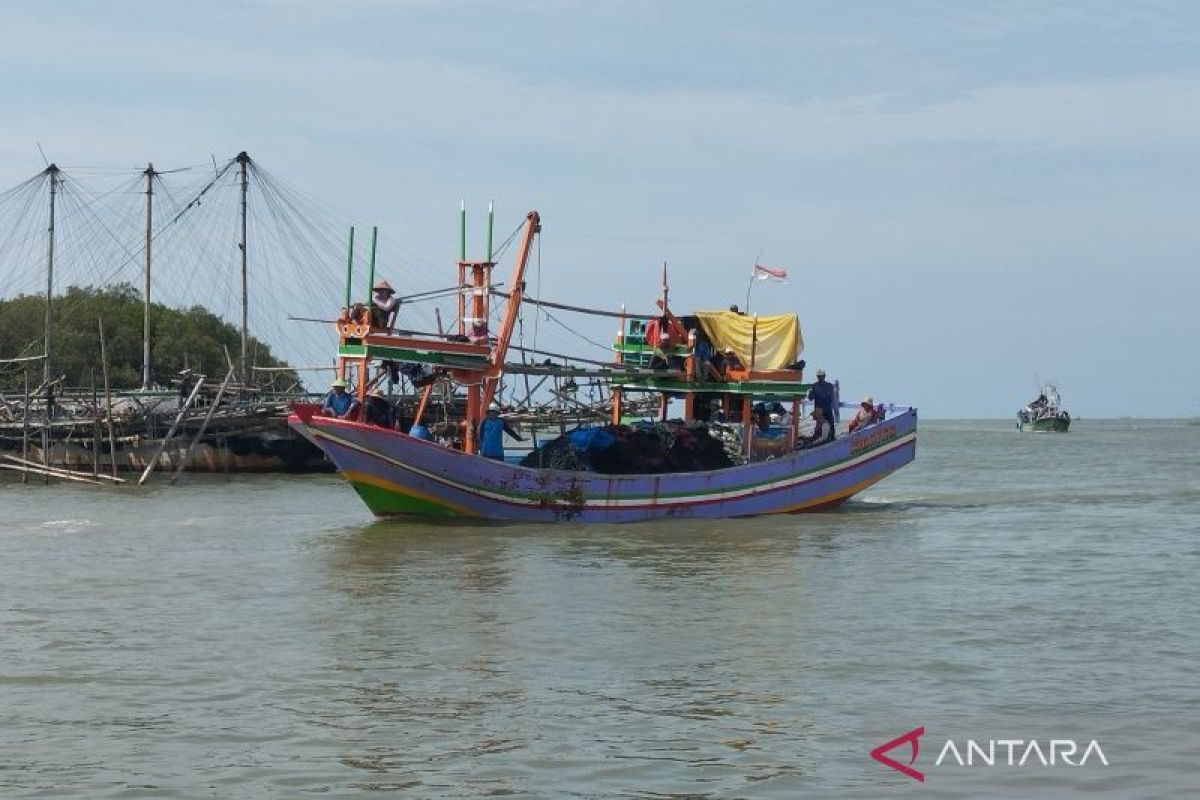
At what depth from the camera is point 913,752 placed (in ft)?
32.8

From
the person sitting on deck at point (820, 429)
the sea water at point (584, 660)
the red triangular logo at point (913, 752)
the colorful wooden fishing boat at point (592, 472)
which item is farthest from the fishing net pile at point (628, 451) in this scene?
the red triangular logo at point (913, 752)

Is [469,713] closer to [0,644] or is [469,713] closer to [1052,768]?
[1052,768]

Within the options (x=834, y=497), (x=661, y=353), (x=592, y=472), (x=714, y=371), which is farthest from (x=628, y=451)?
(x=834, y=497)

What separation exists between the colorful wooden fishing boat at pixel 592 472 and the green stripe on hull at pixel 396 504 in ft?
0.07

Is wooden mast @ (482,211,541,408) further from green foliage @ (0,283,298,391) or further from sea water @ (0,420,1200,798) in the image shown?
green foliage @ (0,283,298,391)

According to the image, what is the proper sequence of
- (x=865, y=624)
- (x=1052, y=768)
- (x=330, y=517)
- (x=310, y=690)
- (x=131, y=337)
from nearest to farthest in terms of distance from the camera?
(x=1052, y=768)
(x=310, y=690)
(x=865, y=624)
(x=330, y=517)
(x=131, y=337)

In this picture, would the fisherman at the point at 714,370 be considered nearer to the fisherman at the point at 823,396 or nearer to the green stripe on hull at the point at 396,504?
the fisherman at the point at 823,396

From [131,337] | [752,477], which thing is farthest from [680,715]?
[131,337]

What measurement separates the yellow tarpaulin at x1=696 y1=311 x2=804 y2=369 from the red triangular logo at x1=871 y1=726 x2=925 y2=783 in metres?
17.5

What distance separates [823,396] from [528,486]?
6.65 m

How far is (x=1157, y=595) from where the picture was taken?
17.6 meters

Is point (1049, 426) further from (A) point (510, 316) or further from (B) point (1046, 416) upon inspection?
(A) point (510, 316)

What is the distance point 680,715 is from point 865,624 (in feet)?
15.0

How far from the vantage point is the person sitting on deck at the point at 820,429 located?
95.3ft
